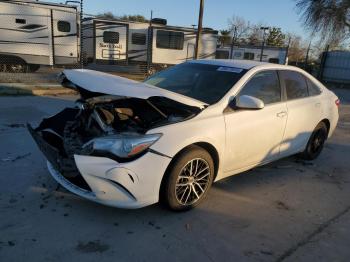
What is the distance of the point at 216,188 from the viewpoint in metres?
4.56

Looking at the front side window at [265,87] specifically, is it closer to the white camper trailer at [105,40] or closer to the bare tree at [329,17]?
the white camper trailer at [105,40]

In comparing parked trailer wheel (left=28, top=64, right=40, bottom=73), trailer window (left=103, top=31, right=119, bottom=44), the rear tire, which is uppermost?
trailer window (left=103, top=31, right=119, bottom=44)

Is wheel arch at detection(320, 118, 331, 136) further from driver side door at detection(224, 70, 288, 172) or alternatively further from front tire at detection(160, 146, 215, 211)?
front tire at detection(160, 146, 215, 211)

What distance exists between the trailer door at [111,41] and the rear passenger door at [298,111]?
1531cm

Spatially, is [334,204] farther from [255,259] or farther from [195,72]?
[195,72]

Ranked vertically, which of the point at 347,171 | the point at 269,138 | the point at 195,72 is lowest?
the point at 347,171

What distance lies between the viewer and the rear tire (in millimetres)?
5816

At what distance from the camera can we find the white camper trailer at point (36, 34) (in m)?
15.2

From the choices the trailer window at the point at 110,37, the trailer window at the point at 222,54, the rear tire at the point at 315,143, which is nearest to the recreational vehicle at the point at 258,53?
the trailer window at the point at 222,54

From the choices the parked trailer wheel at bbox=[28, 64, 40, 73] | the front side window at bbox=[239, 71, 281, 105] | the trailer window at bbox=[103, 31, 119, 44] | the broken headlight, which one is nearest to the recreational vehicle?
the trailer window at bbox=[103, 31, 119, 44]

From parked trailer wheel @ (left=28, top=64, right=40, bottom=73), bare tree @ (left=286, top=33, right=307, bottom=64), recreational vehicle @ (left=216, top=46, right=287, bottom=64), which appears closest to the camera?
parked trailer wheel @ (left=28, top=64, right=40, bottom=73)

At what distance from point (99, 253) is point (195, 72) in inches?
105

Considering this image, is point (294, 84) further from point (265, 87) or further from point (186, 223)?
point (186, 223)

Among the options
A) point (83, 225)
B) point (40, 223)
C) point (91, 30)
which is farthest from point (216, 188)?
point (91, 30)
